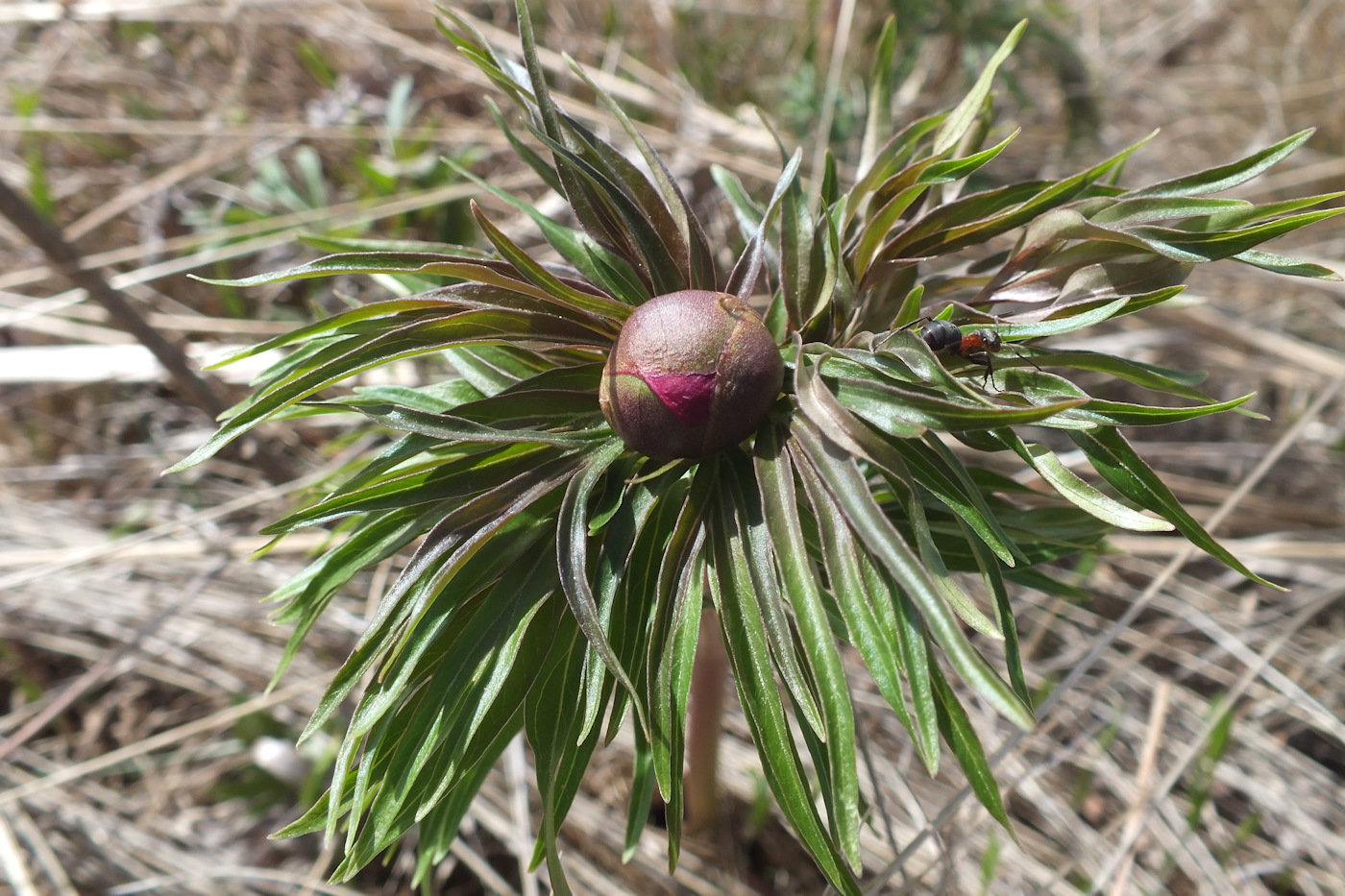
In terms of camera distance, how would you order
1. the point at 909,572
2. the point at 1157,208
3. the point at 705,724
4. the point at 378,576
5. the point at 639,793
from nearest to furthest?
the point at 909,572 → the point at 1157,208 → the point at 639,793 → the point at 705,724 → the point at 378,576

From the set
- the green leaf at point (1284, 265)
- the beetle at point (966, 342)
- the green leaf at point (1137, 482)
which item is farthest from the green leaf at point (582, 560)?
the green leaf at point (1284, 265)

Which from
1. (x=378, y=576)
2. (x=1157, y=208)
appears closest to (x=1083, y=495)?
(x=1157, y=208)

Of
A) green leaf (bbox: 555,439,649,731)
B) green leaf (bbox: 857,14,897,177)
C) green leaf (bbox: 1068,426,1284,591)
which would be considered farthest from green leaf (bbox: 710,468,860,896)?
green leaf (bbox: 857,14,897,177)

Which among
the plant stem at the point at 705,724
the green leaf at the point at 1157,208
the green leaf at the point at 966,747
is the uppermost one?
the green leaf at the point at 1157,208

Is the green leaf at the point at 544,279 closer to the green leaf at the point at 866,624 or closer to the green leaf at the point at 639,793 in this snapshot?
the green leaf at the point at 866,624

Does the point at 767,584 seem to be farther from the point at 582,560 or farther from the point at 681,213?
the point at 681,213

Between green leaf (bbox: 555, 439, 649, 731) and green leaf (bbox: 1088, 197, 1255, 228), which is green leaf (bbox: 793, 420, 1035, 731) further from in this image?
green leaf (bbox: 1088, 197, 1255, 228)
